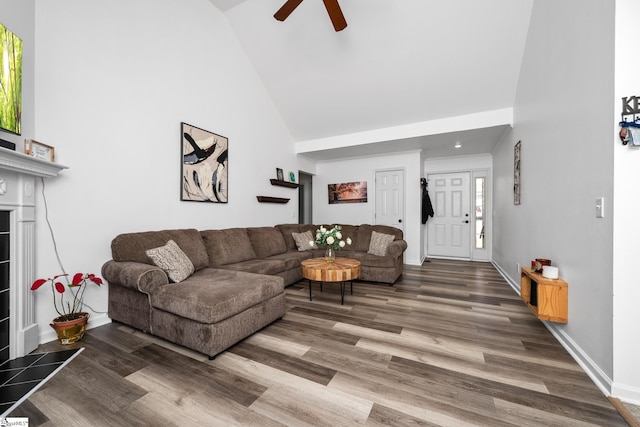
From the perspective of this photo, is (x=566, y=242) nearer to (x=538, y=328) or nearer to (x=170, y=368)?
(x=538, y=328)

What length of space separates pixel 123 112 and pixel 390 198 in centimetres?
475

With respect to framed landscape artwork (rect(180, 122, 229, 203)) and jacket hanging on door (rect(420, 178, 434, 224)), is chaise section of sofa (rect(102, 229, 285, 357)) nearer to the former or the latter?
framed landscape artwork (rect(180, 122, 229, 203))

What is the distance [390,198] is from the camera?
5.61 meters

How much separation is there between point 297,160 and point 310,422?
5.02m

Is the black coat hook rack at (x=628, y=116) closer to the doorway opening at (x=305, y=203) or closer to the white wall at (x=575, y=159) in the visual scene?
the white wall at (x=575, y=159)

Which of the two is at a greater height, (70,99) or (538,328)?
(70,99)

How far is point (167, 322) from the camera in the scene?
2.01 metres

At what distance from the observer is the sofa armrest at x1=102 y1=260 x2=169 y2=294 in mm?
2037

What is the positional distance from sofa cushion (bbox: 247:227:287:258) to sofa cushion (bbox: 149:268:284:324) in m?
1.45

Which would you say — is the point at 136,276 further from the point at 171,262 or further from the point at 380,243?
the point at 380,243

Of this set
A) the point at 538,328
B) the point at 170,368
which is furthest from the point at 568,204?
the point at 170,368

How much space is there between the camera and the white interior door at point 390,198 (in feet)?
18.0

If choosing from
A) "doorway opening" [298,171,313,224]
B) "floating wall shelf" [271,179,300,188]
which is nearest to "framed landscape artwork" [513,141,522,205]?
"floating wall shelf" [271,179,300,188]

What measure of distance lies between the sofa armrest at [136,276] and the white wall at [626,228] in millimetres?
3105
